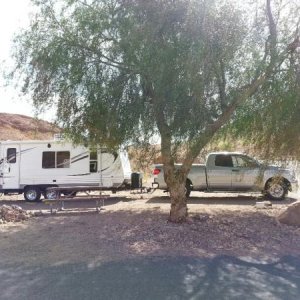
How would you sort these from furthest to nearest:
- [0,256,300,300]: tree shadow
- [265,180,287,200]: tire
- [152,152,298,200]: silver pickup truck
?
[152,152,298,200]: silver pickup truck < [265,180,287,200]: tire < [0,256,300,300]: tree shadow

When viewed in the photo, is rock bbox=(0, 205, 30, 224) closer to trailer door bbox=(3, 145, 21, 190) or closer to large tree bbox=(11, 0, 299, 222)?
large tree bbox=(11, 0, 299, 222)

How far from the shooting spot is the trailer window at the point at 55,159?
66.5 feet

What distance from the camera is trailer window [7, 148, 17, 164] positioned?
20.4m

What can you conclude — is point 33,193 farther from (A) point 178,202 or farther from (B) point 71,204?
(A) point 178,202

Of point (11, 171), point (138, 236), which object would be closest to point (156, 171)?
point (11, 171)

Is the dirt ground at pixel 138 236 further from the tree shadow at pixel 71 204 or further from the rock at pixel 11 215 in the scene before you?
the tree shadow at pixel 71 204

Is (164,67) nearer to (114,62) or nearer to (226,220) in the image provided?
(114,62)

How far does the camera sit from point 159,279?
693 cm

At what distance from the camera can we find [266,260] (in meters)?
8.38

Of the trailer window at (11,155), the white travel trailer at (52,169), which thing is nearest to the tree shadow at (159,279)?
the white travel trailer at (52,169)

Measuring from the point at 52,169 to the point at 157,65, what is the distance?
1226 cm

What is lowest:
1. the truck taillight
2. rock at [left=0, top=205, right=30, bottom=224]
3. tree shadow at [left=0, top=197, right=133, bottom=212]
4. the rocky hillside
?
rock at [left=0, top=205, right=30, bottom=224]

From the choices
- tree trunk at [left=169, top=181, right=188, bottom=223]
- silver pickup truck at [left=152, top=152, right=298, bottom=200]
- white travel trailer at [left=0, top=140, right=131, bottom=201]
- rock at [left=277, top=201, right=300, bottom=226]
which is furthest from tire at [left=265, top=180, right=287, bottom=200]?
tree trunk at [left=169, top=181, right=188, bottom=223]

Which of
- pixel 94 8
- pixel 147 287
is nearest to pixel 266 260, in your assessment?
pixel 147 287
